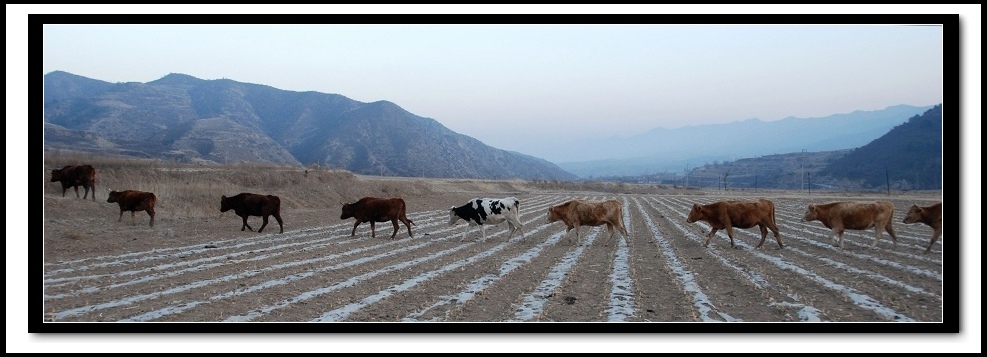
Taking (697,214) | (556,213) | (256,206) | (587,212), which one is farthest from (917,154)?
(256,206)

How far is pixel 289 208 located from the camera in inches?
1045

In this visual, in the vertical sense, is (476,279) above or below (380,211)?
below

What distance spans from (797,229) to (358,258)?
1376cm

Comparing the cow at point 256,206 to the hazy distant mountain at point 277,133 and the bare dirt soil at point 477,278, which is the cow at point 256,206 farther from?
the hazy distant mountain at point 277,133

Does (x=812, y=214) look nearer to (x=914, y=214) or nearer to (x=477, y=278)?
(x=914, y=214)

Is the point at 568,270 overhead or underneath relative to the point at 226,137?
underneath

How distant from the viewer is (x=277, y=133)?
2282 inches

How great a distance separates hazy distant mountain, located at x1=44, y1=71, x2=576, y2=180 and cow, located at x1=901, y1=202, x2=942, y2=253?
12836mm

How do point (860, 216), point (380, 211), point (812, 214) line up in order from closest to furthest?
point (860, 216) < point (812, 214) < point (380, 211)

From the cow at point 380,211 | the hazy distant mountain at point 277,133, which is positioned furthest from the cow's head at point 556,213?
the hazy distant mountain at point 277,133

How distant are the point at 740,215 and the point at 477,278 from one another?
767 centimetres
